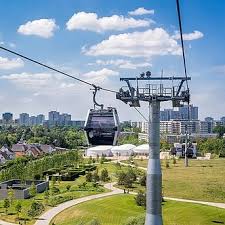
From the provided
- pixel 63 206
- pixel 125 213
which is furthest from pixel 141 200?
pixel 63 206

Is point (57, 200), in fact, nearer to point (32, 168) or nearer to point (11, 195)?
point (11, 195)

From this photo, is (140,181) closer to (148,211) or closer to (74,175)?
(74,175)

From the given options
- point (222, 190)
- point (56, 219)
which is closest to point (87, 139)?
point (56, 219)

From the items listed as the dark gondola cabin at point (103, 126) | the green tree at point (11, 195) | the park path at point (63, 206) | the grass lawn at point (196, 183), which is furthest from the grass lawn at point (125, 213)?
the dark gondola cabin at point (103, 126)

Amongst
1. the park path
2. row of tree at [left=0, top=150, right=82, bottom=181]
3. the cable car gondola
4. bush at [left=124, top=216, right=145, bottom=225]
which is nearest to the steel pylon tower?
the cable car gondola

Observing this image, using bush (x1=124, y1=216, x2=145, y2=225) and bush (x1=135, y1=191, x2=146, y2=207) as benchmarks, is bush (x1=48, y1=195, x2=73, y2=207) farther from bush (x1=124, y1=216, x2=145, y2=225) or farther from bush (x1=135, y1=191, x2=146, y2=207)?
bush (x1=124, y1=216, x2=145, y2=225)
